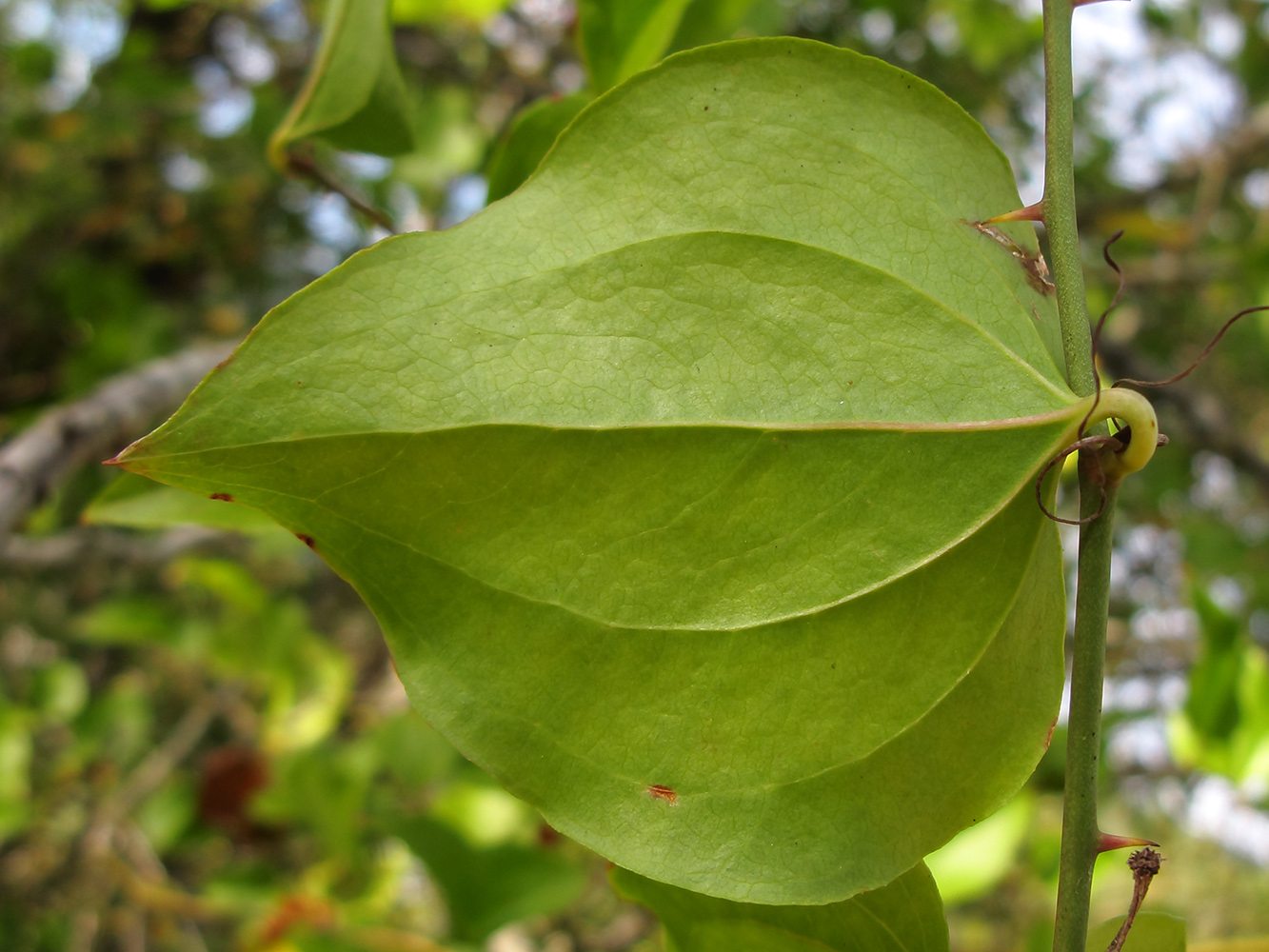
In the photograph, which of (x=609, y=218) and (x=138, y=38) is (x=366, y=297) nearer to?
(x=609, y=218)

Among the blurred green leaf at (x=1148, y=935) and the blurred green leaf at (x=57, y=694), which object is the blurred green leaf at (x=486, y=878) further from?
the blurred green leaf at (x=57, y=694)

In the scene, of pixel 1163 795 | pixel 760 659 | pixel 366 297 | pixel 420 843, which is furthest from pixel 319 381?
pixel 1163 795

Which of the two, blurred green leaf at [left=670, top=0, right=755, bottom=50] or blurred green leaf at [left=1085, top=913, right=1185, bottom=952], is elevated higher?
blurred green leaf at [left=670, top=0, right=755, bottom=50]

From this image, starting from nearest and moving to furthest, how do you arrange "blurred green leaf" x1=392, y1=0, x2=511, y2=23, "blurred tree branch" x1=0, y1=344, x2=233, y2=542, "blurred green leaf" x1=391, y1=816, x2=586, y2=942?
"blurred tree branch" x1=0, y1=344, x2=233, y2=542
"blurred green leaf" x1=391, y1=816, x2=586, y2=942
"blurred green leaf" x1=392, y1=0, x2=511, y2=23


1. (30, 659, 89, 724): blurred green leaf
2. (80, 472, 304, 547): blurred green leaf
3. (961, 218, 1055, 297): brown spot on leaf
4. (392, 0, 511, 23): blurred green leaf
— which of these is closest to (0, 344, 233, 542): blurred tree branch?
(80, 472, 304, 547): blurred green leaf

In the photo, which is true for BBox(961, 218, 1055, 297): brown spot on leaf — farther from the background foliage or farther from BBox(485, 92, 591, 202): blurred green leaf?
→ the background foliage

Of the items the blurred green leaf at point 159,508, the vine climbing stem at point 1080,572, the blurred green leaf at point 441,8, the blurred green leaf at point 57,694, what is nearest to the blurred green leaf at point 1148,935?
the vine climbing stem at point 1080,572
